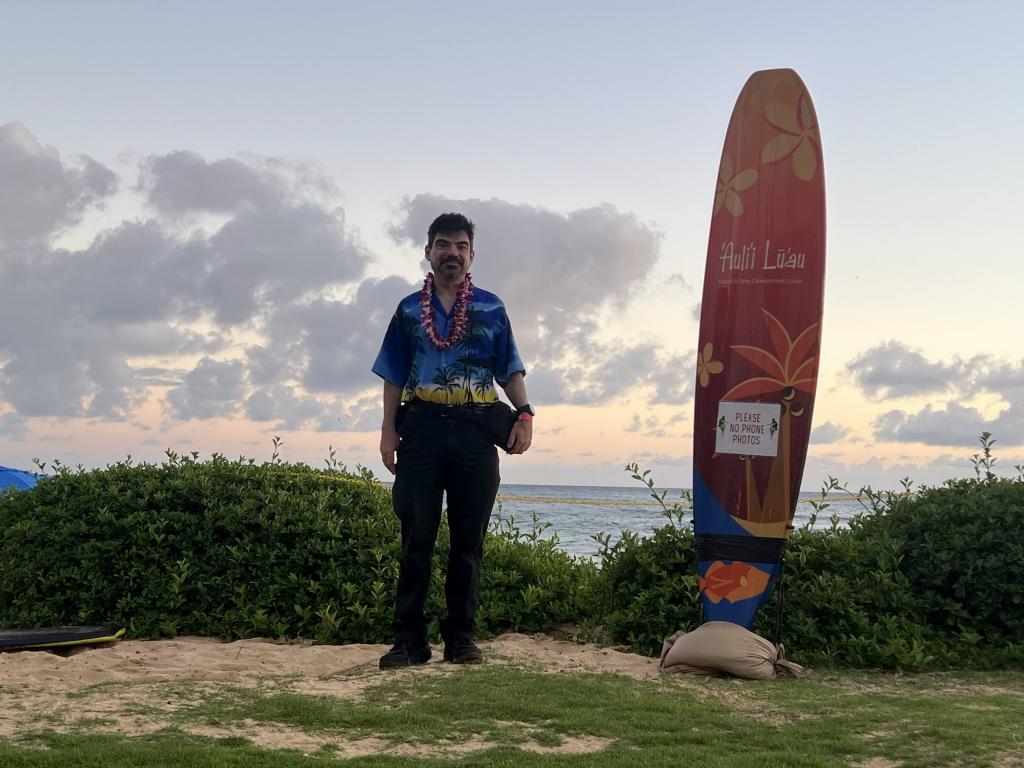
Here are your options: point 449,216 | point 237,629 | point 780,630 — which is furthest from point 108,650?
point 780,630

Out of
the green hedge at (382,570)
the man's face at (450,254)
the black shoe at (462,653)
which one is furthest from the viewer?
the green hedge at (382,570)

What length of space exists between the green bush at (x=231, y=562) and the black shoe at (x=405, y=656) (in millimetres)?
1364

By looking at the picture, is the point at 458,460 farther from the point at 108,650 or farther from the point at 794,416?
the point at 108,650

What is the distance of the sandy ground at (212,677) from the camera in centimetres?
378

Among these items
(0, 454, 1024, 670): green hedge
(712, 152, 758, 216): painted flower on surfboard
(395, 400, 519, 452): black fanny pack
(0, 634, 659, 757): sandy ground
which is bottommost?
(0, 634, 659, 757): sandy ground

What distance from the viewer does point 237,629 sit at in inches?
263

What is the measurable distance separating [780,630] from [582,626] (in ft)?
4.14

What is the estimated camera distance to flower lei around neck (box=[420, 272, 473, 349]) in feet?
16.2

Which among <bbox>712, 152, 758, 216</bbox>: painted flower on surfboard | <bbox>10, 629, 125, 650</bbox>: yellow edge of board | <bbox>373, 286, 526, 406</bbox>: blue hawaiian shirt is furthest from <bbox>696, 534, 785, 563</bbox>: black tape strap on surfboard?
<bbox>10, 629, 125, 650</bbox>: yellow edge of board

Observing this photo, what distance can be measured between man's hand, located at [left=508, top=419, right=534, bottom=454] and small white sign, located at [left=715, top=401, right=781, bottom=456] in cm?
139

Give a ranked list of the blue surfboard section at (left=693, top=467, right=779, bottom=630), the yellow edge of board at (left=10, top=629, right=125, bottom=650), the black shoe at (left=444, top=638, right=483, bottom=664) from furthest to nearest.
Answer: the yellow edge of board at (left=10, top=629, right=125, bottom=650)
the blue surfboard section at (left=693, top=467, right=779, bottom=630)
the black shoe at (left=444, top=638, right=483, bottom=664)

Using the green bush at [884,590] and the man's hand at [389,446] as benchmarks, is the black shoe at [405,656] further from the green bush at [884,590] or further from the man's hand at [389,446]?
the green bush at [884,590]

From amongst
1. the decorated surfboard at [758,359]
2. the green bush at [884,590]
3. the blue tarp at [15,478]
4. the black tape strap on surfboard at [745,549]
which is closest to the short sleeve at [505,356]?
the decorated surfboard at [758,359]

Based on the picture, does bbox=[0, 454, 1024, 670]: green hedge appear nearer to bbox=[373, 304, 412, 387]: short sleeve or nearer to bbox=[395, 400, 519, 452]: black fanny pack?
bbox=[395, 400, 519, 452]: black fanny pack
